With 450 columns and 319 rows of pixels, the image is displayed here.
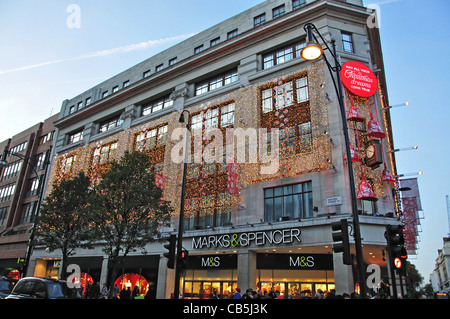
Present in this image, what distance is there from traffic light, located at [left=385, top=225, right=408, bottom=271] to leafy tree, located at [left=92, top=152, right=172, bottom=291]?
15043mm

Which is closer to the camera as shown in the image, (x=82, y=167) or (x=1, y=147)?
(x=82, y=167)

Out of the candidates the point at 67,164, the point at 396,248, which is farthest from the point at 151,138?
the point at 396,248

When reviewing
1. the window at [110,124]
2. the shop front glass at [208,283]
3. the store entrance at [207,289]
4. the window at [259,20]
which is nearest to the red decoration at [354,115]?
the window at [259,20]

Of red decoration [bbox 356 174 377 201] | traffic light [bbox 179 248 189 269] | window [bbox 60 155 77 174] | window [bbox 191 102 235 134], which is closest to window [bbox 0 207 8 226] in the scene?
window [bbox 60 155 77 174]

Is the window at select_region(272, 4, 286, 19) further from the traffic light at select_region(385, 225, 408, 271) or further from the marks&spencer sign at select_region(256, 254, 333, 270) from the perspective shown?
the traffic light at select_region(385, 225, 408, 271)

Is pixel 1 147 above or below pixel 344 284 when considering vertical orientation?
above

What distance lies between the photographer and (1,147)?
5662 centimetres

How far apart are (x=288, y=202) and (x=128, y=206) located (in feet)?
34.5

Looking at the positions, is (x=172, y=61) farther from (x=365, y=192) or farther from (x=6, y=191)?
(x=6, y=191)

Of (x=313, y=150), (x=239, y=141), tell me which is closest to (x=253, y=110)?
(x=239, y=141)

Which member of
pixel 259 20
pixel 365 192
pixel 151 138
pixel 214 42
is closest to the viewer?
pixel 365 192

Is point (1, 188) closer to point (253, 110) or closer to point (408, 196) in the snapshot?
point (253, 110)

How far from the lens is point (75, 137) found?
42.1 m
